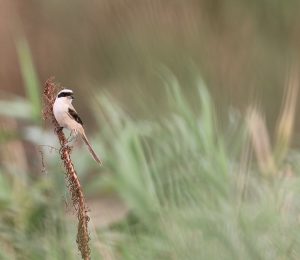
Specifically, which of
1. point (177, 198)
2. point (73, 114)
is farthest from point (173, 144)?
point (73, 114)

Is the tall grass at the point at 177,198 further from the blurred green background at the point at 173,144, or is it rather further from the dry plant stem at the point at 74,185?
the dry plant stem at the point at 74,185

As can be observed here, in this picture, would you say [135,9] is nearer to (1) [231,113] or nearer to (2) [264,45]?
(2) [264,45]

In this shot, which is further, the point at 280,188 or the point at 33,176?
the point at 33,176

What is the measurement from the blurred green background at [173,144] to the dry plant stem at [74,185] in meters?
0.20

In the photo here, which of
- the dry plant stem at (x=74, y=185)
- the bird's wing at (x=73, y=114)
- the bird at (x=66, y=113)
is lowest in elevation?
the dry plant stem at (x=74, y=185)

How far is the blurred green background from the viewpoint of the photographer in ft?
6.01

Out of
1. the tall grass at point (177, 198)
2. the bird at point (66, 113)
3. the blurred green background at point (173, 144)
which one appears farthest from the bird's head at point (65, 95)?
the tall grass at point (177, 198)

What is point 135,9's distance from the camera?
4.18 meters

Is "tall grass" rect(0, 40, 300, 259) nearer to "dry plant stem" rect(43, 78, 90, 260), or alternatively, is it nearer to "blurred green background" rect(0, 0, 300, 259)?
"blurred green background" rect(0, 0, 300, 259)

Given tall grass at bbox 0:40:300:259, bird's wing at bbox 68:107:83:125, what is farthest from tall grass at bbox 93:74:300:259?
bird's wing at bbox 68:107:83:125

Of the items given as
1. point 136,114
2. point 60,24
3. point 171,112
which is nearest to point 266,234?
point 171,112

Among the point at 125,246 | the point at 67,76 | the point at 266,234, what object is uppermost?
the point at 67,76

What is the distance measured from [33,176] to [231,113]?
0.77 m

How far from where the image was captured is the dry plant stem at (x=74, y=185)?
4.36 feet
